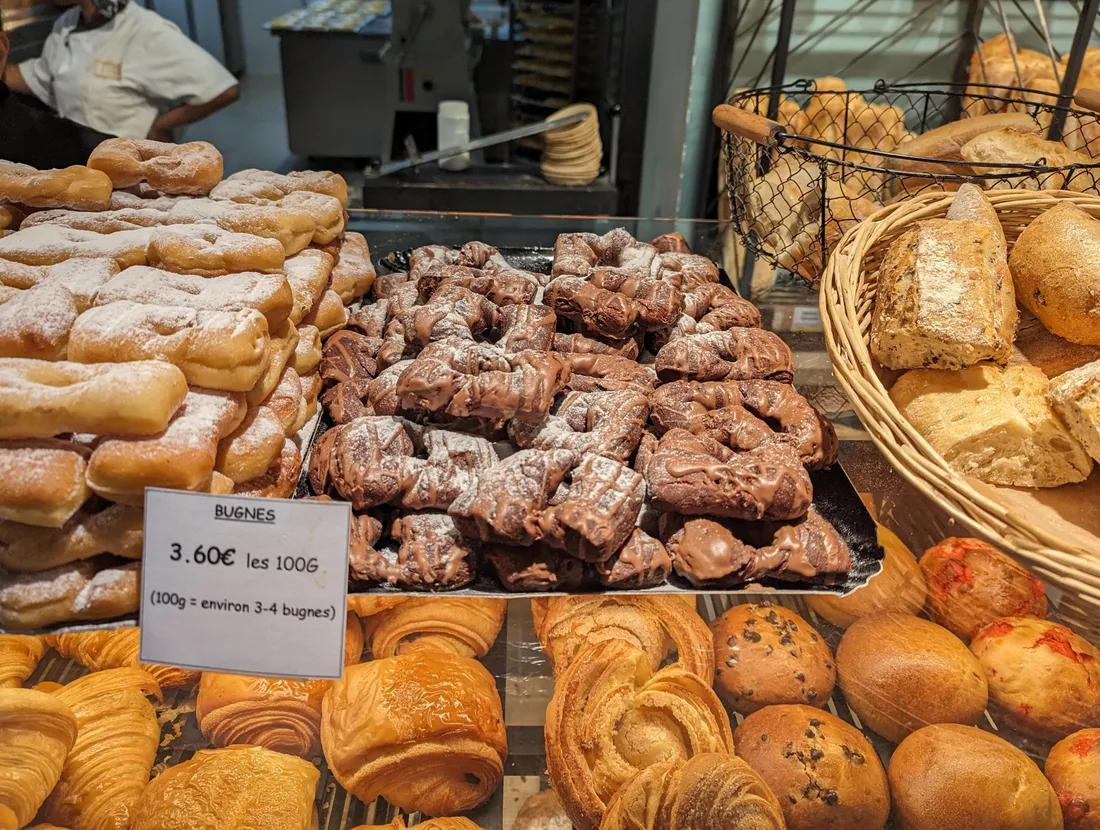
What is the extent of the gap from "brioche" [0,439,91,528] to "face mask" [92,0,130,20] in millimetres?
1390

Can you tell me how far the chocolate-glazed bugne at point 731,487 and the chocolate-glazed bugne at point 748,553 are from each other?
0.10 ft

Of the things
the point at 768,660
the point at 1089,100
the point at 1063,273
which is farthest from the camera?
the point at 1089,100

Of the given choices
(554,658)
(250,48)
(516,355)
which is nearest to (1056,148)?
(516,355)

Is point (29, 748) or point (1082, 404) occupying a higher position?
point (1082, 404)

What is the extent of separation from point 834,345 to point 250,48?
2554 millimetres

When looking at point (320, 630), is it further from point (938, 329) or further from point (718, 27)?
point (718, 27)

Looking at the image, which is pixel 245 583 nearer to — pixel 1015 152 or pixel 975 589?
pixel 975 589

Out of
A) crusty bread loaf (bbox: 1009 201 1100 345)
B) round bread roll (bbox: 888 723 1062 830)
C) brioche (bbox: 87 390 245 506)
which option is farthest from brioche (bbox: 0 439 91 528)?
crusty bread loaf (bbox: 1009 201 1100 345)

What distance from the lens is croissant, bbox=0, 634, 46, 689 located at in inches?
42.9

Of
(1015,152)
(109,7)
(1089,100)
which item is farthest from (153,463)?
(1089,100)

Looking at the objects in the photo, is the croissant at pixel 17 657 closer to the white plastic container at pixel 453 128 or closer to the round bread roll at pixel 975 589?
the round bread roll at pixel 975 589

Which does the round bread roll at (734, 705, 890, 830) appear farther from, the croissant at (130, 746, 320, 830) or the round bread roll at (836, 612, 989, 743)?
the croissant at (130, 746, 320, 830)

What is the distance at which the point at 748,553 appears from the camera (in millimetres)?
1244

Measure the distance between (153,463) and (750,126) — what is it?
1.49 meters
